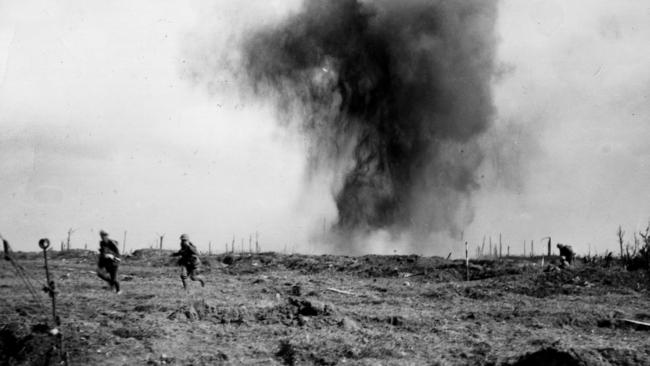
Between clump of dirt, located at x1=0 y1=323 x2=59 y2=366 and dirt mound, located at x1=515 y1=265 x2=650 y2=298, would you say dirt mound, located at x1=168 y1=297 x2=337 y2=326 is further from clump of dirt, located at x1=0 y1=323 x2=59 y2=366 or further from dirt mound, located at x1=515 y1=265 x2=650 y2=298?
dirt mound, located at x1=515 y1=265 x2=650 y2=298

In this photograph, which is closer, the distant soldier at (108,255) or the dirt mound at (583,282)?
the distant soldier at (108,255)

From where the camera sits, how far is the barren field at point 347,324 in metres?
9.12

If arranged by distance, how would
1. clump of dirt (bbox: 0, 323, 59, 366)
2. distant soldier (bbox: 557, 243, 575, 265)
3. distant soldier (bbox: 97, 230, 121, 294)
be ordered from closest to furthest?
clump of dirt (bbox: 0, 323, 59, 366)
distant soldier (bbox: 97, 230, 121, 294)
distant soldier (bbox: 557, 243, 575, 265)

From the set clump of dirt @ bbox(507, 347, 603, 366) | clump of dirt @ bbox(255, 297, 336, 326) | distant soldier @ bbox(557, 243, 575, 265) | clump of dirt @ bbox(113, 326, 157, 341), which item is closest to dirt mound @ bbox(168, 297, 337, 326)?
clump of dirt @ bbox(255, 297, 336, 326)

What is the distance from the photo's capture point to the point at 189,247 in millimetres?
15102

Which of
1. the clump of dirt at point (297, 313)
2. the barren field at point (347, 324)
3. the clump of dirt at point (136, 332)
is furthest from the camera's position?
the clump of dirt at point (297, 313)

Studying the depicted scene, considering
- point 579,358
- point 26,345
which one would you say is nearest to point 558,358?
point 579,358

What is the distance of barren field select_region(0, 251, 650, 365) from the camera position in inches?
359

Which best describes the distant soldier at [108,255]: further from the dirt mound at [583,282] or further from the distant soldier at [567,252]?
the distant soldier at [567,252]

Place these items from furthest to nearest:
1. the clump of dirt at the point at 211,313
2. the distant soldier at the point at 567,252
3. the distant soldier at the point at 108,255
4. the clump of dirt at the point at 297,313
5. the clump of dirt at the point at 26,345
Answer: the distant soldier at the point at 567,252, the distant soldier at the point at 108,255, the clump of dirt at the point at 297,313, the clump of dirt at the point at 211,313, the clump of dirt at the point at 26,345

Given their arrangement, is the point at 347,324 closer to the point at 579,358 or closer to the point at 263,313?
the point at 263,313

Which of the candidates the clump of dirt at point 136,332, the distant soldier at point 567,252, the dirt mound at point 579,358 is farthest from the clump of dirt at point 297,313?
the distant soldier at point 567,252

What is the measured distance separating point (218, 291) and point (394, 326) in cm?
624

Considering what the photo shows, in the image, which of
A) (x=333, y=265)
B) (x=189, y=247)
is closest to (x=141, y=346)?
(x=189, y=247)
